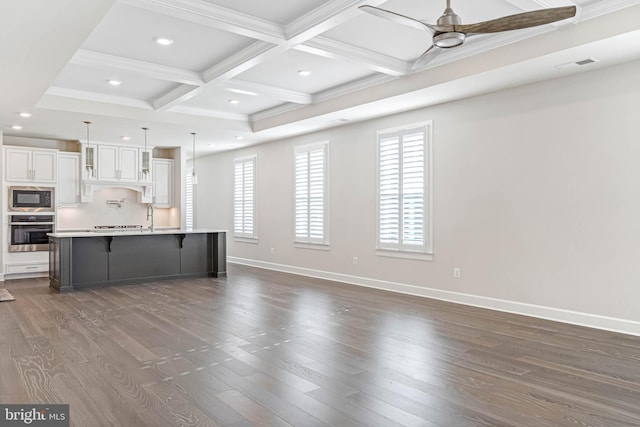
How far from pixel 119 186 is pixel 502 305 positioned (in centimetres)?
771

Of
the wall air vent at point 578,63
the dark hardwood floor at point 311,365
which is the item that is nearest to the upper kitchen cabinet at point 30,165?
the dark hardwood floor at point 311,365

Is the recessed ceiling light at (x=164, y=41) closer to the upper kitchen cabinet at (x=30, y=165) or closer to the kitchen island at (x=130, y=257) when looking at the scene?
the kitchen island at (x=130, y=257)

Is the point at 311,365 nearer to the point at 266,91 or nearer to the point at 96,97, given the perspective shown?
the point at 266,91

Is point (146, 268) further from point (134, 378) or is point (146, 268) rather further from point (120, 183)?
point (134, 378)

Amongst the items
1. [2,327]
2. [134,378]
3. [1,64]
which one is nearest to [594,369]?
[134,378]

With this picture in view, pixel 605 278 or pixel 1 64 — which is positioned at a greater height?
pixel 1 64

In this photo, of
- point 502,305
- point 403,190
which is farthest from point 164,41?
point 502,305

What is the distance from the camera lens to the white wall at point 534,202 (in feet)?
15.4

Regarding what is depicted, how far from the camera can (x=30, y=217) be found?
8367mm

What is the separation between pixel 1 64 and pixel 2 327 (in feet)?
8.70

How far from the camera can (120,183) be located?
9578 mm

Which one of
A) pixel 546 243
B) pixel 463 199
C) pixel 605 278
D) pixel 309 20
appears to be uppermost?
pixel 309 20

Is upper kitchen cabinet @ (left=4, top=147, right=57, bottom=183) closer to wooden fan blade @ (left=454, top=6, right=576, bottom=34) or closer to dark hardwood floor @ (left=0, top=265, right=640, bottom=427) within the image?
dark hardwood floor @ (left=0, top=265, right=640, bottom=427)

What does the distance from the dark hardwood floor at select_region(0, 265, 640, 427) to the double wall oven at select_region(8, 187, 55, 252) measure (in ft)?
9.32
